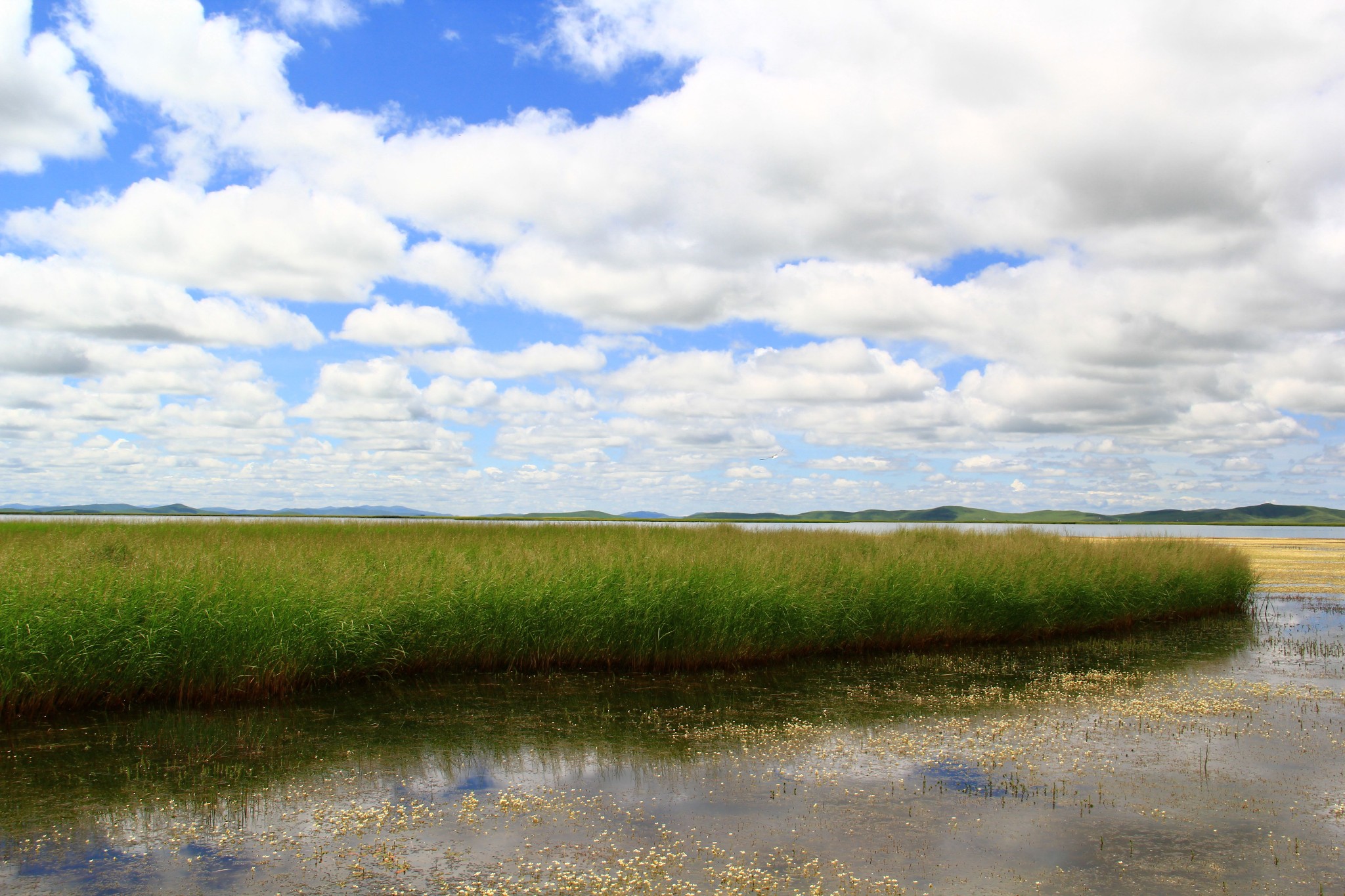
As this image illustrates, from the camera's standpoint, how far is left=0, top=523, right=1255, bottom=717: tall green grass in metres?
10.8

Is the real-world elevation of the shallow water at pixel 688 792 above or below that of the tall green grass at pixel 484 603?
below

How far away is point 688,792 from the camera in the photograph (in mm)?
7797

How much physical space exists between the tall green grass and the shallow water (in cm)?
75

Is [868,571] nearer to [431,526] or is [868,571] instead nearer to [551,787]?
[551,787]

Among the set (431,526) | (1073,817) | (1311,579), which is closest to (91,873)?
(1073,817)

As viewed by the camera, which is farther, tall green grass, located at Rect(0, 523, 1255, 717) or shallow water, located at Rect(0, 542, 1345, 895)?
tall green grass, located at Rect(0, 523, 1255, 717)

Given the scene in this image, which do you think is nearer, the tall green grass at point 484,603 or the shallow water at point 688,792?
the shallow water at point 688,792

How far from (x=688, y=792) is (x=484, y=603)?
688 cm

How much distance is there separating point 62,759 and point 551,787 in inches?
205

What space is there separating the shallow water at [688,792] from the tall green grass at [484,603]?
2.47 feet

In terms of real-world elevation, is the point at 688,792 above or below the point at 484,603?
below

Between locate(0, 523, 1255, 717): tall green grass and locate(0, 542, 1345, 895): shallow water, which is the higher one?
locate(0, 523, 1255, 717): tall green grass

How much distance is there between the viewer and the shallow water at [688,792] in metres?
6.03

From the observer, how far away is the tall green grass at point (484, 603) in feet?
35.3
